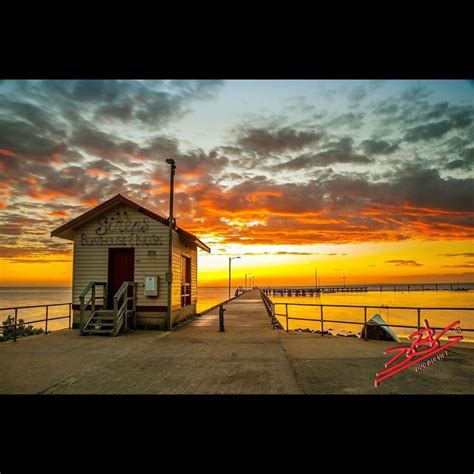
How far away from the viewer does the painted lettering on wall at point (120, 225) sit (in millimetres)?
14555

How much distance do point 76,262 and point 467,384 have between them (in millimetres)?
12969

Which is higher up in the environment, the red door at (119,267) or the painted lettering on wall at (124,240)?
the painted lettering on wall at (124,240)

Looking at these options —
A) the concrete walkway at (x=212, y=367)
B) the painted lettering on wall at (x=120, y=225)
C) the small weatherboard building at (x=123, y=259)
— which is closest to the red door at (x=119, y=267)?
the small weatherboard building at (x=123, y=259)

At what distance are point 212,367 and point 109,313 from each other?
6.94 meters

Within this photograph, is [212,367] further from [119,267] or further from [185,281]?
[185,281]

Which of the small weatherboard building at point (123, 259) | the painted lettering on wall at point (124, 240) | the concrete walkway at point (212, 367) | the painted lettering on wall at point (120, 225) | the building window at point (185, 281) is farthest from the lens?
the building window at point (185, 281)

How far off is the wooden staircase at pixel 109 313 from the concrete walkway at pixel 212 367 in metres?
0.55

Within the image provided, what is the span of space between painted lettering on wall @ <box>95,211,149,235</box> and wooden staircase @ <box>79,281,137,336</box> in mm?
2021

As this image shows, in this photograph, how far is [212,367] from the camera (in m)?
7.99

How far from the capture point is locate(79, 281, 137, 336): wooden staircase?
12750 millimetres

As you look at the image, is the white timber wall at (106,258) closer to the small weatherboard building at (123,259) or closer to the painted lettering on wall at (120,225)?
the small weatherboard building at (123,259)
